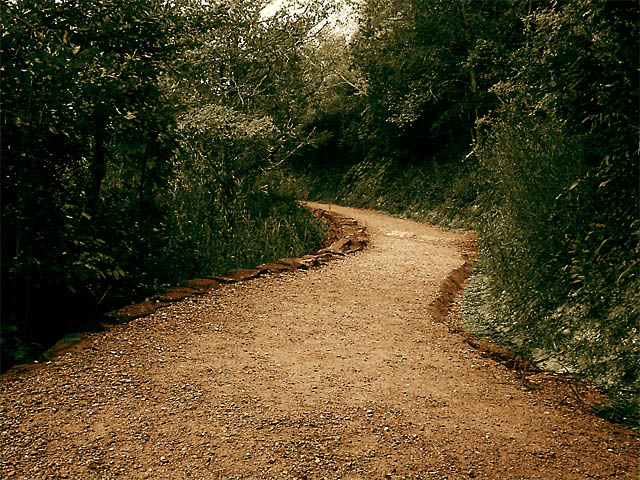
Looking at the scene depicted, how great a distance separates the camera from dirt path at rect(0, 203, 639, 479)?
104 inches

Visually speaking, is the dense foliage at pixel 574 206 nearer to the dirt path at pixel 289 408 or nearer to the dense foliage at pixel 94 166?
the dirt path at pixel 289 408

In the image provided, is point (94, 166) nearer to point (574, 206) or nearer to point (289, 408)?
point (289, 408)

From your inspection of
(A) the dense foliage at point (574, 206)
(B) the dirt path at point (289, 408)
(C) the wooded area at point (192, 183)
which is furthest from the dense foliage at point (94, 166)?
(A) the dense foliage at point (574, 206)

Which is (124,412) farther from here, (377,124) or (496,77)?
(377,124)

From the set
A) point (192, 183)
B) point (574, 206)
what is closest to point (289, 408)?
point (574, 206)

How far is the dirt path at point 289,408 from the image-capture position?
265 cm

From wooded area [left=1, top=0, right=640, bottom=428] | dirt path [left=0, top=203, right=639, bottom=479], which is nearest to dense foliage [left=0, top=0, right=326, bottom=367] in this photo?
wooded area [left=1, top=0, right=640, bottom=428]

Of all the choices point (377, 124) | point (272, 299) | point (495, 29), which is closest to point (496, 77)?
point (495, 29)

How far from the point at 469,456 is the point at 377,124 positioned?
14397 mm

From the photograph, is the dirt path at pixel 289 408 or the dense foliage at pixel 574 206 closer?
the dirt path at pixel 289 408

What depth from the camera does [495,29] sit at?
11.1 meters

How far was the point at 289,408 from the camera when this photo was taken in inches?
126

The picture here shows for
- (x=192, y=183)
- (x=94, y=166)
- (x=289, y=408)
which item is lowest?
(x=289, y=408)

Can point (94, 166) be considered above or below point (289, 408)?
above
